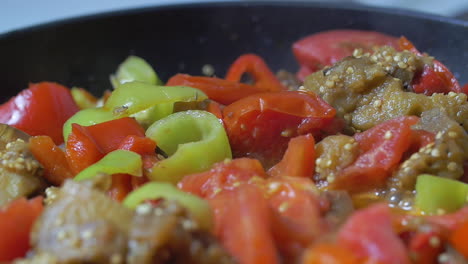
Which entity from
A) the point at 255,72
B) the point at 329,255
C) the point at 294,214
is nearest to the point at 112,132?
the point at 294,214

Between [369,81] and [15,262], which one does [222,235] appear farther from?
[369,81]

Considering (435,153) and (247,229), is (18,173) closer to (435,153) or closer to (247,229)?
(247,229)

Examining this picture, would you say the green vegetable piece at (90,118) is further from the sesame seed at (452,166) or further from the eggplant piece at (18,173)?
the sesame seed at (452,166)

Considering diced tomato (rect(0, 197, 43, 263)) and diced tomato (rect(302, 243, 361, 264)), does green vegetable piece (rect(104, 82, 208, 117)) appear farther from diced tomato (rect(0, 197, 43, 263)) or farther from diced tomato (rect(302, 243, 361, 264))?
diced tomato (rect(302, 243, 361, 264))

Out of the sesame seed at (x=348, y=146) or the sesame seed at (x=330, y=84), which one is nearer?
the sesame seed at (x=348, y=146)

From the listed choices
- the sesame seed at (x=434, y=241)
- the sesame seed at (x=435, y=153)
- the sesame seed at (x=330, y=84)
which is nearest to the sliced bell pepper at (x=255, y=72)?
the sesame seed at (x=330, y=84)

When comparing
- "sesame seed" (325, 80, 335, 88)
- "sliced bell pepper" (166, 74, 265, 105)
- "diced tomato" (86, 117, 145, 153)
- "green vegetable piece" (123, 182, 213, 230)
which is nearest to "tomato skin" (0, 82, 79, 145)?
"diced tomato" (86, 117, 145, 153)
